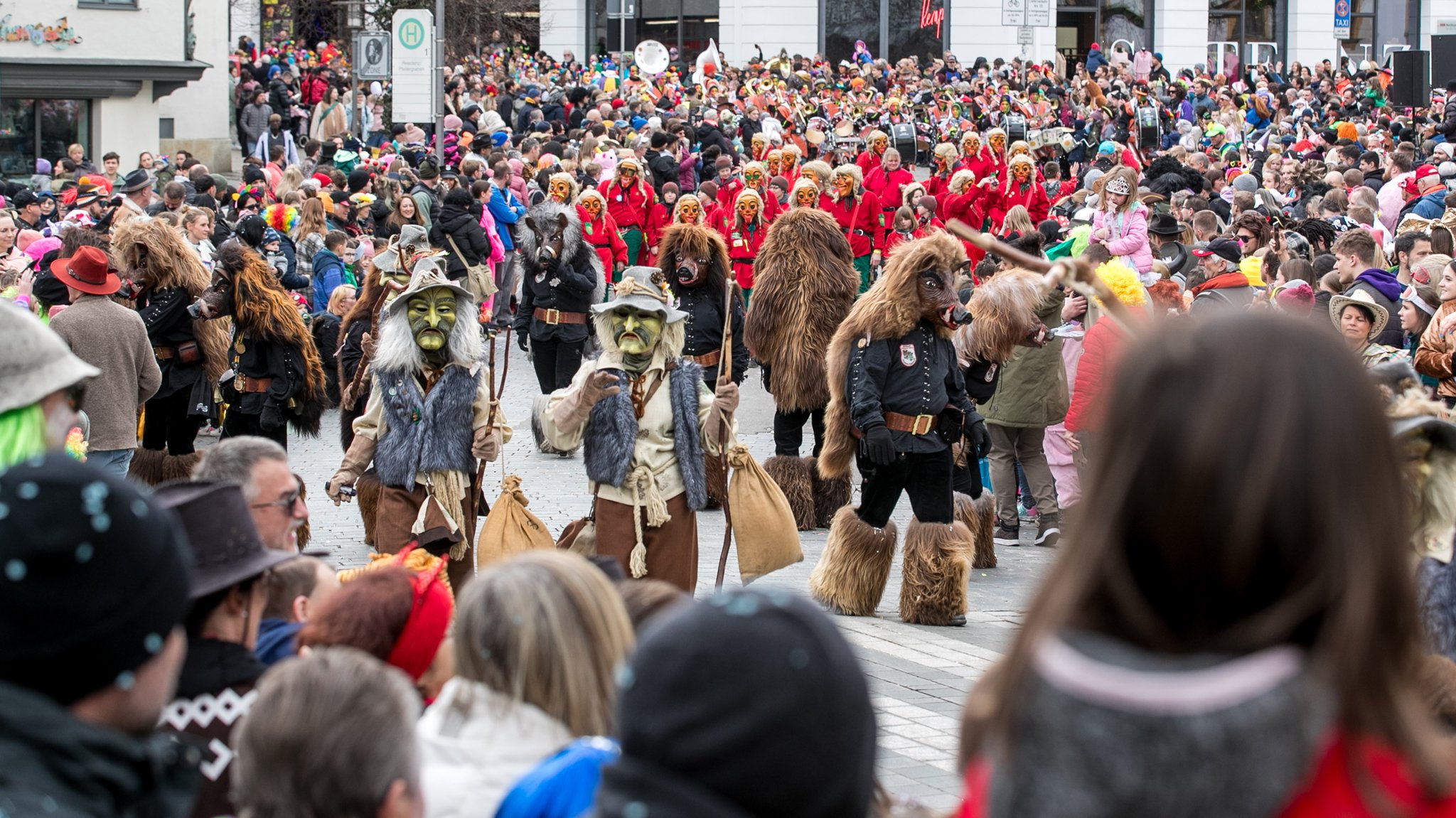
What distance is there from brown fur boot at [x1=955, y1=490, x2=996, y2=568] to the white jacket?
647cm

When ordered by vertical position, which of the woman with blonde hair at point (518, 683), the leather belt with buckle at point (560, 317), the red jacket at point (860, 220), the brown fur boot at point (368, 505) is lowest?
the brown fur boot at point (368, 505)

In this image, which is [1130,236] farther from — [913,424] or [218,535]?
[218,535]

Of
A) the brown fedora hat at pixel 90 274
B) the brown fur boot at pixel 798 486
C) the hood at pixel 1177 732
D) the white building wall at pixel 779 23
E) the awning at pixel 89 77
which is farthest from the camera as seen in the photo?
the white building wall at pixel 779 23

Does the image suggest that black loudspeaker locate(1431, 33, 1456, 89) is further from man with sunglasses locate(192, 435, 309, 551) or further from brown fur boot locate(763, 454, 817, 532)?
man with sunglasses locate(192, 435, 309, 551)

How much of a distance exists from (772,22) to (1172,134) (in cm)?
2091

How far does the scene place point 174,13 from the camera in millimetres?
30406

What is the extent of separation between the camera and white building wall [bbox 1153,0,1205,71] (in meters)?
49.2

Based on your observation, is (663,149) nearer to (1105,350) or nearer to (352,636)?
(1105,350)

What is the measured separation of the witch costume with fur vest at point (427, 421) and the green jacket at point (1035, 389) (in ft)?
12.7

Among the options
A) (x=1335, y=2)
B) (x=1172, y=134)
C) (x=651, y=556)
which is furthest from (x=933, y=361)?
(x=1335, y=2)

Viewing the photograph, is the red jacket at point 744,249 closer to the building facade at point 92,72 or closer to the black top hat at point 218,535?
the black top hat at point 218,535

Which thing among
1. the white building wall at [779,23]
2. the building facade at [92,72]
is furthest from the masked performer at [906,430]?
the white building wall at [779,23]

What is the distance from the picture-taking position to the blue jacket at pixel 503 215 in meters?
18.1

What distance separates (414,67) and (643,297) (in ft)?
45.5
